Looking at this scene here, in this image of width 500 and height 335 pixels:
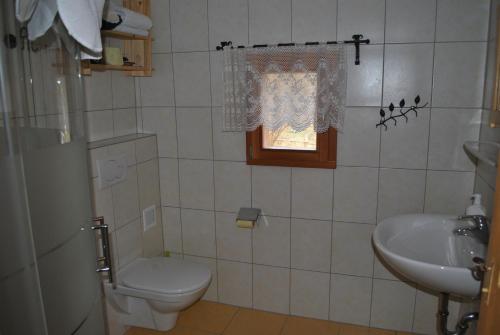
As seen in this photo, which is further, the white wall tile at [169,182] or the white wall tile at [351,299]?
the white wall tile at [169,182]

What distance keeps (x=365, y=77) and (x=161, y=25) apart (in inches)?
51.4

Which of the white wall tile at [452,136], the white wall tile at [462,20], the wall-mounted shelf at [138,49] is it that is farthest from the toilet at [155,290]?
the white wall tile at [462,20]

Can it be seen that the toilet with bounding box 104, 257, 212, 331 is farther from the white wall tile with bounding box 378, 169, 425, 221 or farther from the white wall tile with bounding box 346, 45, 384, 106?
the white wall tile with bounding box 346, 45, 384, 106

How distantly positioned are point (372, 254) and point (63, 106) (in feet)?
6.26

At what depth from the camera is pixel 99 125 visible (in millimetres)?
2312

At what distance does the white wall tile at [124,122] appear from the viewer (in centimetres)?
246

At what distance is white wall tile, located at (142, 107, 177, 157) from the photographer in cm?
261

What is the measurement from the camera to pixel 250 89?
7.57 ft

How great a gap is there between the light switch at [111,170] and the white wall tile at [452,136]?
1744 mm

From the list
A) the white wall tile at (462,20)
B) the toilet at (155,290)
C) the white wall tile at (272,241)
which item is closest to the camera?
the white wall tile at (462,20)

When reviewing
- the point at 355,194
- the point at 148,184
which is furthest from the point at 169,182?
the point at 355,194

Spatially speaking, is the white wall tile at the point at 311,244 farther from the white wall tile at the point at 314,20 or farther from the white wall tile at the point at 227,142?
the white wall tile at the point at 314,20

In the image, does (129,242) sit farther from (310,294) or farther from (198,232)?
(310,294)

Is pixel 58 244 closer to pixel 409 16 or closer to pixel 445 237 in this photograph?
pixel 445 237
